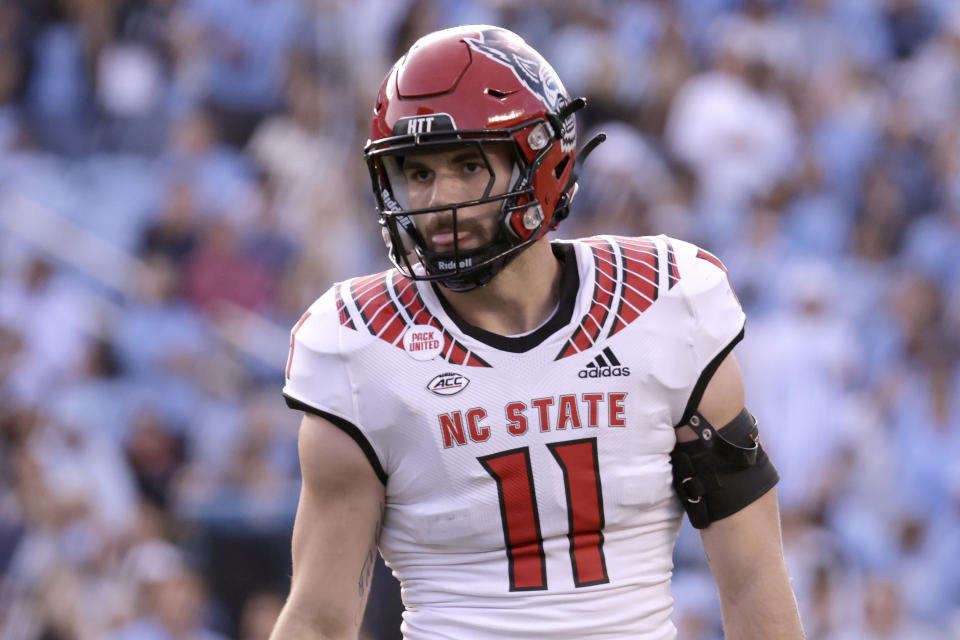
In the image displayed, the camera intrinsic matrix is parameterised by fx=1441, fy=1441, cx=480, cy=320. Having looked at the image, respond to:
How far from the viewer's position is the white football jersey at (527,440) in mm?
2670

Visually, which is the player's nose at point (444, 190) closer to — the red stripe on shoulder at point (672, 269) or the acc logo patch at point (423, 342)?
the acc logo patch at point (423, 342)

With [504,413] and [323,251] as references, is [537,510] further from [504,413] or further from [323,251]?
[323,251]

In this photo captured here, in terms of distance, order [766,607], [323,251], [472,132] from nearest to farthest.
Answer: [472,132]
[766,607]
[323,251]

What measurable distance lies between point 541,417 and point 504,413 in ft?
0.23

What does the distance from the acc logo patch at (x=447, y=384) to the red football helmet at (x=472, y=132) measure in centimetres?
18

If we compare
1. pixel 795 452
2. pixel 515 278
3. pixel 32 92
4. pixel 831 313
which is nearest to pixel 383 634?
pixel 795 452

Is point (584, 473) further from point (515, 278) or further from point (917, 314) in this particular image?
point (917, 314)

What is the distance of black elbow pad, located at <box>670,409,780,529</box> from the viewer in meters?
2.77

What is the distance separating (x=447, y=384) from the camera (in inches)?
106

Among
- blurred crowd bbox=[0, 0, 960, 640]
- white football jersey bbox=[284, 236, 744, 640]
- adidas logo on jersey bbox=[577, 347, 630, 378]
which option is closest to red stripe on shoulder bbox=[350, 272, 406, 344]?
white football jersey bbox=[284, 236, 744, 640]

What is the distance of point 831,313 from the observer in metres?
7.59

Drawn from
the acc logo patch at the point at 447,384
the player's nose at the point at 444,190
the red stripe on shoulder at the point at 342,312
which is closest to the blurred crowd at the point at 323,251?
the red stripe on shoulder at the point at 342,312

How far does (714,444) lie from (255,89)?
6130 mm

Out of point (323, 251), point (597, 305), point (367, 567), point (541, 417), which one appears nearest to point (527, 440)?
point (541, 417)
